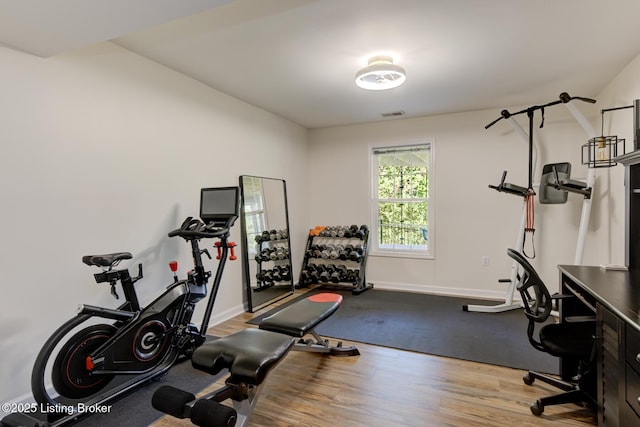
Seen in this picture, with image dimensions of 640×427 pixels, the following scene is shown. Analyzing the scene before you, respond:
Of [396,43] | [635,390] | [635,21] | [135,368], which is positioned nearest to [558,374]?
[635,390]

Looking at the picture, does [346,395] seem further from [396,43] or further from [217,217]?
[396,43]

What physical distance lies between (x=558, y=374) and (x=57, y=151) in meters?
3.82

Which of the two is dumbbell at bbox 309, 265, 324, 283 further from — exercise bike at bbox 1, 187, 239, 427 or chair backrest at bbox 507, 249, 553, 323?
chair backrest at bbox 507, 249, 553, 323

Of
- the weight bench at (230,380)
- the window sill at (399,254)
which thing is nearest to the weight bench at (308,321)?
the weight bench at (230,380)

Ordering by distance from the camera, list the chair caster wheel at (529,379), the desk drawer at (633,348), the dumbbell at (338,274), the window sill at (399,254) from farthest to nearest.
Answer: the dumbbell at (338,274), the window sill at (399,254), the chair caster wheel at (529,379), the desk drawer at (633,348)

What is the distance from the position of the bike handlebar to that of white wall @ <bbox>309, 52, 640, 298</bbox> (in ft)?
9.44

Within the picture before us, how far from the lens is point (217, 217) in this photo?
2953 mm

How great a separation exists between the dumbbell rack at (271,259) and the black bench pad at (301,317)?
4.92 feet

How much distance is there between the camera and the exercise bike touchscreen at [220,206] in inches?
112

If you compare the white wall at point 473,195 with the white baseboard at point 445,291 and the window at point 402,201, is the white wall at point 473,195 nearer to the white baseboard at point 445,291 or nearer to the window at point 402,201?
the white baseboard at point 445,291

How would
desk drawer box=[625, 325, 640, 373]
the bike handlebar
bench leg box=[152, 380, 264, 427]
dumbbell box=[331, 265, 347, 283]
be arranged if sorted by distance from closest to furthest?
desk drawer box=[625, 325, 640, 373] < bench leg box=[152, 380, 264, 427] < the bike handlebar < dumbbell box=[331, 265, 347, 283]

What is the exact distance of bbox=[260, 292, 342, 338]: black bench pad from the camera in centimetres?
233

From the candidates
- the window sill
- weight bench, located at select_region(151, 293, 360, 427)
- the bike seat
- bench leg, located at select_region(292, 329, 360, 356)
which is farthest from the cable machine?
the bike seat

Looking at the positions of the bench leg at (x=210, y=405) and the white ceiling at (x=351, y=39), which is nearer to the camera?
the bench leg at (x=210, y=405)
